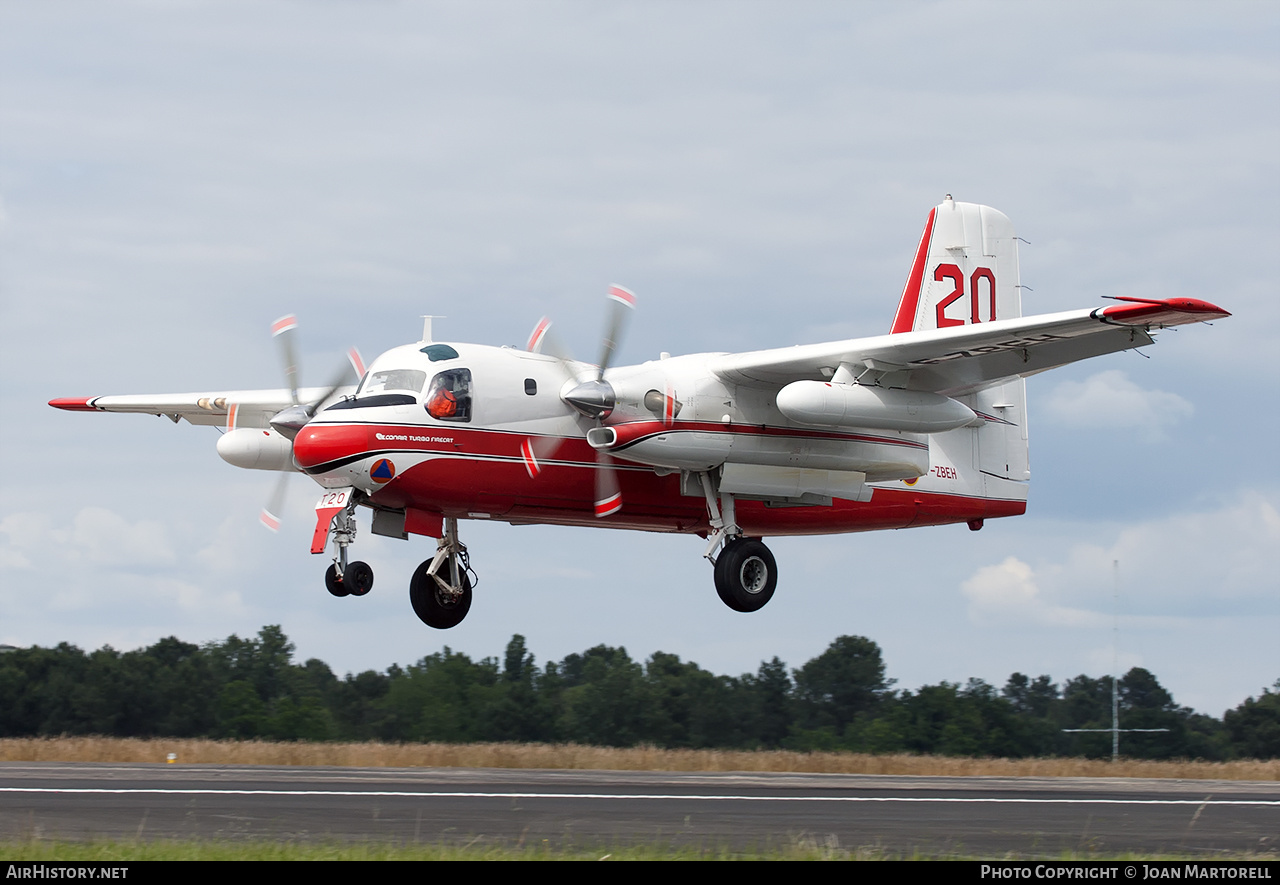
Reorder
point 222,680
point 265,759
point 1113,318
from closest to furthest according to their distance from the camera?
point 1113,318 < point 265,759 < point 222,680

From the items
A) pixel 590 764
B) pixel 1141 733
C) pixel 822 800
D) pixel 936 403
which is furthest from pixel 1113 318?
pixel 1141 733

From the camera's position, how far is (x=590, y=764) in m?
28.4

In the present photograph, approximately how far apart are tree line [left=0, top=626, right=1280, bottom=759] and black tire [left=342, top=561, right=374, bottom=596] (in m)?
21.0

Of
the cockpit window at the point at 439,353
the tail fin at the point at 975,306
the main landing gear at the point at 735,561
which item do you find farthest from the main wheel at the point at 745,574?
the cockpit window at the point at 439,353

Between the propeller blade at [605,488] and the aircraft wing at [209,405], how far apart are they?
5825mm

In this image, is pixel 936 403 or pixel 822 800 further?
pixel 936 403

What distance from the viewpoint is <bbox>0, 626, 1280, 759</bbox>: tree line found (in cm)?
5253

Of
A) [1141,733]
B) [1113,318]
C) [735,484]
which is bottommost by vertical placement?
[1141,733]

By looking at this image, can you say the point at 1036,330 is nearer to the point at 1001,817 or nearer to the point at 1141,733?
the point at 1001,817

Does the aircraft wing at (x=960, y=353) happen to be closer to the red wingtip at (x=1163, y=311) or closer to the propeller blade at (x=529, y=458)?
the red wingtip at (x=1163, y=311)

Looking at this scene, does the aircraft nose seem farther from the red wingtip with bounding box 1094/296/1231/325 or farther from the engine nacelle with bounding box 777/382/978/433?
the red wingtip with bounding box 1094/296/1231/325

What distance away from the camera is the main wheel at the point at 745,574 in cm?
2714

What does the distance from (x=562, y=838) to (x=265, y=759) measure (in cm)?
1673

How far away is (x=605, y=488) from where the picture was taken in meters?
26.4
